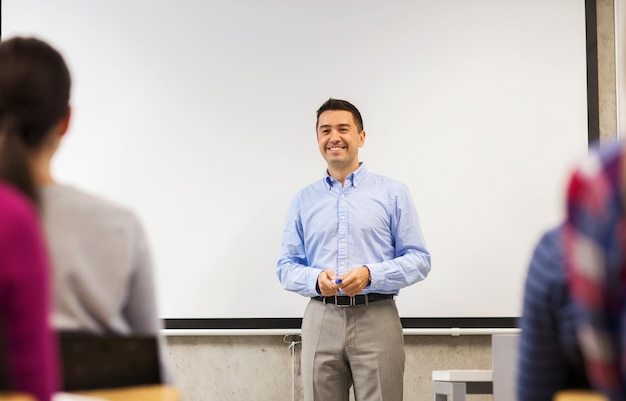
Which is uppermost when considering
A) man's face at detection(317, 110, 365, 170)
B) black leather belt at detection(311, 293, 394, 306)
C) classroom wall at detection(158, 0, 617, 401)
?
man's face at detection(317, 110, 365, 170)

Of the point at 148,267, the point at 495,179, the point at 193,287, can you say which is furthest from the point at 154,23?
the point at 148,267

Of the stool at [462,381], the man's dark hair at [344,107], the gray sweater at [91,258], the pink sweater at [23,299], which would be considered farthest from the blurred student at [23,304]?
the man's dark hair at [344,107]

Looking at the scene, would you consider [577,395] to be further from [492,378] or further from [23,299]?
[492,378]

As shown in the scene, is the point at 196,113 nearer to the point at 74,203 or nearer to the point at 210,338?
the point at 210,338

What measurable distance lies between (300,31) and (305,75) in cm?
26

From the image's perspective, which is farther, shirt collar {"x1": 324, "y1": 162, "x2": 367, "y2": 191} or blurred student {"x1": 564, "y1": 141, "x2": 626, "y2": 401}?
shirt collar {"x1": 324, "y1": 162, "x2": 367, "y2": 191}

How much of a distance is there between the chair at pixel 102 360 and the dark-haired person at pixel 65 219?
0.17ft

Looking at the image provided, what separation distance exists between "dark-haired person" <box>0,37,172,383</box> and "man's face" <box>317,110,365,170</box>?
2.67m

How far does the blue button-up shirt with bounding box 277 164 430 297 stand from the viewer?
4008mm

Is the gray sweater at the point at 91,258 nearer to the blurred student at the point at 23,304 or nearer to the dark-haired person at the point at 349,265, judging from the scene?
the blurred student at the point at 23,304

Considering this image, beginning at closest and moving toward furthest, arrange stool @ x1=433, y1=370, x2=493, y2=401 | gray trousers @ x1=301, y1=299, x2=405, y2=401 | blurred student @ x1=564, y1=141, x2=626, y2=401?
blurred student @ x1=564, y1=141, x2=626, y2=401 → stool @ x1=433, y1=370, x2=493, y2=401 → gray trousers @ x1=301, y1=299, x2=405, y2=401

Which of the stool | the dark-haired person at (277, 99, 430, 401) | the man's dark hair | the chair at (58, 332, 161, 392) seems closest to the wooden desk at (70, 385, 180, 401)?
the chair at (58, 332, 161, 392)

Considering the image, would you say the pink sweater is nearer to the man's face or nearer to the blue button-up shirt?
the blue button-up shirt

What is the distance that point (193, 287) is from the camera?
4727 millimetres
